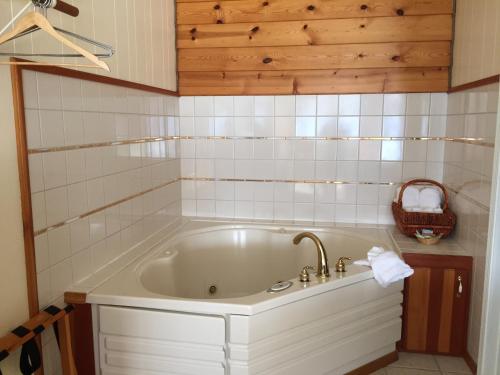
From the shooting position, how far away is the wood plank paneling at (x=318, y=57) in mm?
2957

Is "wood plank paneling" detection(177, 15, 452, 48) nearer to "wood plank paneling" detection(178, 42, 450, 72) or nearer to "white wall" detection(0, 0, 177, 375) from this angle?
"wood plank paneling" detection(178, 42, 450, 72)

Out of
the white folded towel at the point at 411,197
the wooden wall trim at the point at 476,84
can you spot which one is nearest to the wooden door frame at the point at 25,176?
the wooden wall trim at the point at 476,84

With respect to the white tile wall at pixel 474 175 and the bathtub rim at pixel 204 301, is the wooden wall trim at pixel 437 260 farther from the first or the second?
→ the bathtub rim at pixel 204 301

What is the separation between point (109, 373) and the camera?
195 cm

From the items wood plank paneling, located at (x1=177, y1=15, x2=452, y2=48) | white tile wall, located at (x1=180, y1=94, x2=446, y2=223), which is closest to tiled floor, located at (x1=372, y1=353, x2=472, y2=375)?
white tile wall, located at (x1=180, y1=94, x2=446, y2=223)

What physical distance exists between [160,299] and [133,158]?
0.97 meters

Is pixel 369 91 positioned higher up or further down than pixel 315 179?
higher up

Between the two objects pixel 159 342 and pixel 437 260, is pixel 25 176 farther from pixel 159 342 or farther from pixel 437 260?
pixel 437 260

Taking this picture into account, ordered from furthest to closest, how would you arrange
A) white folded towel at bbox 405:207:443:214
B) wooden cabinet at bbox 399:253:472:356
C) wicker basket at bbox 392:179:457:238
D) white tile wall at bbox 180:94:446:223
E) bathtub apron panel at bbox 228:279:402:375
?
white tile wall at bbox 180:94:446:223
white folded towel at bbox 405:207:443:214
wicker basket at bbox 392:179:457:238
wooden cabinet at bbox 399:253:472:356
bathtub apron panel at bbox 228:279:402:375

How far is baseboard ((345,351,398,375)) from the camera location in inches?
89.7

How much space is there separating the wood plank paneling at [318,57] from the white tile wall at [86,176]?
54 cm

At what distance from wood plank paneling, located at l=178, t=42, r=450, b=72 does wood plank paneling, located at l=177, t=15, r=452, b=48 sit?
0.13 ft

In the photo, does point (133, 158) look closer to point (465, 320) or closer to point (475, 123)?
point (475, 123)

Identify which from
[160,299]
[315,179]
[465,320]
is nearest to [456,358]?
[465,320]
